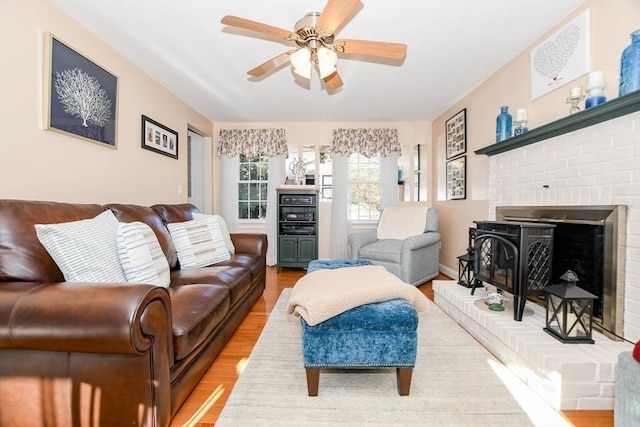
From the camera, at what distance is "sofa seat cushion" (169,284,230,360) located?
1309mm

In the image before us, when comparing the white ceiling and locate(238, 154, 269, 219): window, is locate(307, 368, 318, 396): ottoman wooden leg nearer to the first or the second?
the white ceiling

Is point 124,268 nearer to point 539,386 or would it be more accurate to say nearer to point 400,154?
point 539,386

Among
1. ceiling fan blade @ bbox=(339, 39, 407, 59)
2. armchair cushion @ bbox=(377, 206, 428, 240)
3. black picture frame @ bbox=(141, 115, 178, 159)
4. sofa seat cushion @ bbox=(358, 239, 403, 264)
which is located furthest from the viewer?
armchair cushion @ bbox=(377, 206, 428, 240)

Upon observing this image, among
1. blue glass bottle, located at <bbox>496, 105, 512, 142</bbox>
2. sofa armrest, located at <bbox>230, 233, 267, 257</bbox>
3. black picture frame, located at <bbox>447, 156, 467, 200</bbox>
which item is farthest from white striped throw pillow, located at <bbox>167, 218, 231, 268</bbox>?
black picture frame, located at <bbox>447, 156, 467, 200</bbox>

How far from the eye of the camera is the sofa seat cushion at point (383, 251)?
3375 millimetres

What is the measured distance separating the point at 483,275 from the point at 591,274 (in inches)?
25.5

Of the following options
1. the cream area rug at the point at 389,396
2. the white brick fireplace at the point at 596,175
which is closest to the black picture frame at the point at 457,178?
the white brick fireplace at the point at 596,175

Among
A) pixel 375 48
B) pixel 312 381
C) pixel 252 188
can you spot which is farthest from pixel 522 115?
pixel 252 188

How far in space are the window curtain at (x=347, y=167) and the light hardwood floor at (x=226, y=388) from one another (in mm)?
2282

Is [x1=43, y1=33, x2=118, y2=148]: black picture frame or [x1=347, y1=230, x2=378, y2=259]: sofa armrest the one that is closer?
[x1=43, y1=33, x2=118, y2=148]: black picture frame

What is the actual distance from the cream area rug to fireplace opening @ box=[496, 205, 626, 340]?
0.69m

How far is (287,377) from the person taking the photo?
5.39 feet

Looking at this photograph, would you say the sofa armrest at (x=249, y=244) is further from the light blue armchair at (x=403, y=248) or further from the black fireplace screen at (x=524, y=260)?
the black fireplace screen at (x=524, y=260)

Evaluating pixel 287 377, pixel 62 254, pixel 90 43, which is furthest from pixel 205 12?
pixel 287 377
